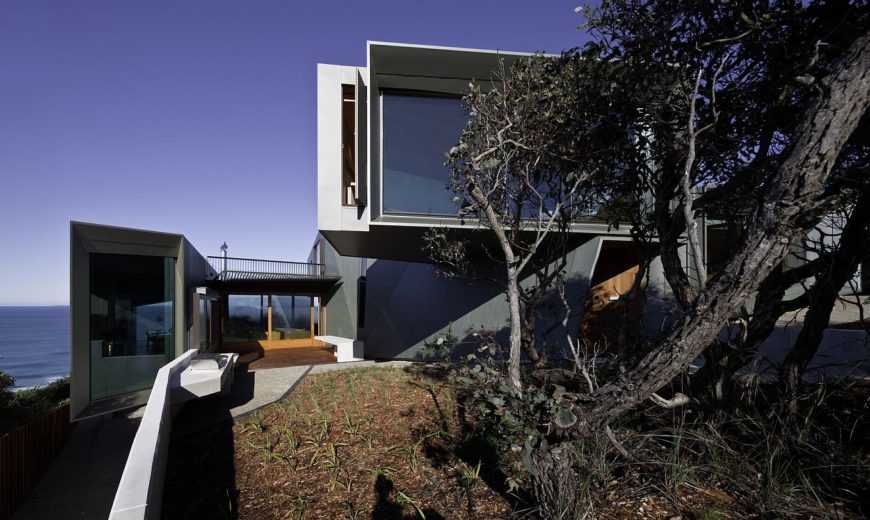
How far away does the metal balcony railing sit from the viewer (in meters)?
14.6

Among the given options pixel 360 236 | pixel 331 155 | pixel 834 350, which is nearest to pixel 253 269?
pixel 360 236

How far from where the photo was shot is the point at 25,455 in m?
5.28

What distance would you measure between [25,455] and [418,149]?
7.11 m

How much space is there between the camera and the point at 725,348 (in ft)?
12.0

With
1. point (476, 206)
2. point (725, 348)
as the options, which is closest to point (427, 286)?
point (476, 206)

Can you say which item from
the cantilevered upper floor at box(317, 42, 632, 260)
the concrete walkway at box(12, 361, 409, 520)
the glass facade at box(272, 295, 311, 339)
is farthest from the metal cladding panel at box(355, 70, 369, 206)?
the glass facade at box(272, 295, 311, 339)

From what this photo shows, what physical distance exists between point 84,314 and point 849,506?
8863 millimetres

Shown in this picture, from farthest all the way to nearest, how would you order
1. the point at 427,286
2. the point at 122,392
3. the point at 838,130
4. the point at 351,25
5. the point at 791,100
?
the point at 427,286 → the point at 351,25 → the point at 122,392 → the point at 791,100 → the point at 838,130

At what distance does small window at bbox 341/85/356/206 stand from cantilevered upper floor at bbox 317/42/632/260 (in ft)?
0.21

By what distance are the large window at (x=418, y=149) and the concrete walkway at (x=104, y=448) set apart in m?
3.32

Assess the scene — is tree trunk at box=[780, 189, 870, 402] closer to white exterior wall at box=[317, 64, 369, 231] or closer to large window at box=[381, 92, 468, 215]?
large window at box=[381, 92, 468, 215]

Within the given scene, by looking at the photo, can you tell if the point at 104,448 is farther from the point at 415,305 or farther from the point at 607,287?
the point at 607,287

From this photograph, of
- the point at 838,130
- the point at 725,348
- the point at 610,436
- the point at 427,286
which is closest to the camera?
the point at 838,130

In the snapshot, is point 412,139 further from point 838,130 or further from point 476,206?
point 838,130
